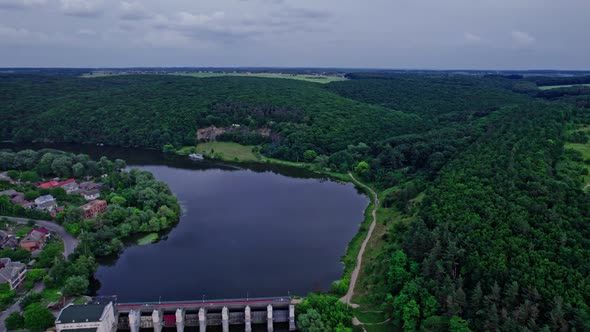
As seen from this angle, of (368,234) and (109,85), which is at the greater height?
(109,85)

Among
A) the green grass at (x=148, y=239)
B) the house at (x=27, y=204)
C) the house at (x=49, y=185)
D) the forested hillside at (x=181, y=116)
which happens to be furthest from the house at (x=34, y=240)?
the forested hillside at (x=181, y=116)

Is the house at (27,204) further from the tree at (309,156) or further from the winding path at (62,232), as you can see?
the tree at (309,156)

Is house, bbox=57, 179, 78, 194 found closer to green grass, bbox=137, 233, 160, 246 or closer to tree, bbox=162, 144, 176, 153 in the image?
green grass, bbox=137, 233, 160, 246

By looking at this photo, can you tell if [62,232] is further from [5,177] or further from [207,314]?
[5,177]

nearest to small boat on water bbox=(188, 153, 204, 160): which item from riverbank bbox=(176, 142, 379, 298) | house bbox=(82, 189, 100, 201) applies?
riverbank bbox=(176, 142, 379, 298)

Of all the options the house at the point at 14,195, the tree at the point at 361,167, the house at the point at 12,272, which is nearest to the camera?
the house at the point at 12,272

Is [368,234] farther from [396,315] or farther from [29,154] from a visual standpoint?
[29,154]

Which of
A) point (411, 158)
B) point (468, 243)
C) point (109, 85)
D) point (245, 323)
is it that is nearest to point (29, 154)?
point (245, 323)
